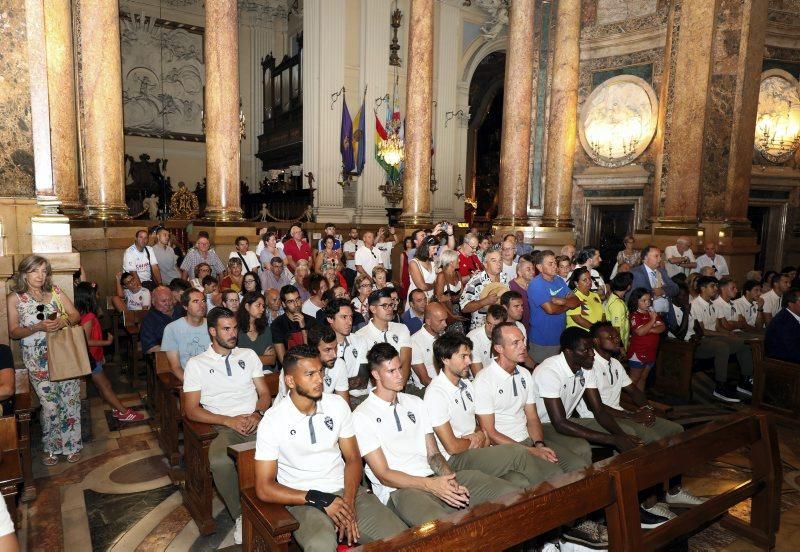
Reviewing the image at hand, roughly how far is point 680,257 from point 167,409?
9084mm

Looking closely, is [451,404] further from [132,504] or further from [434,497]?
[132,504]

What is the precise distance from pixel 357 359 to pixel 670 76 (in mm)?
10555

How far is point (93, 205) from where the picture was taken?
8.91 metres

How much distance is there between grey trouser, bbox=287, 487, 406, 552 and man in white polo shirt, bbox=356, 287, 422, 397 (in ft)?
5.82

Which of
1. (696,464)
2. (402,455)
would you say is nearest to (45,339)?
(402,455)

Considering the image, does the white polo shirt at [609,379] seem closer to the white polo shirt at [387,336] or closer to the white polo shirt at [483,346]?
the white polo shirt at [483,346]

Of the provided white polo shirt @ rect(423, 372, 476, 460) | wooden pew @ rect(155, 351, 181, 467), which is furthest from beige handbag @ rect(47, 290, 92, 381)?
white polo shirt @ rect(423, 372, 476, 460)

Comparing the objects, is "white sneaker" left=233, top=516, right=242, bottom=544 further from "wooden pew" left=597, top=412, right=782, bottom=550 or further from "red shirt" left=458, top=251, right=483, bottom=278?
"red shirt" left=458, top=251, right=483, bottom=278

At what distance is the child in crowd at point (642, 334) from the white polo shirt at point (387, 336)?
114 inches

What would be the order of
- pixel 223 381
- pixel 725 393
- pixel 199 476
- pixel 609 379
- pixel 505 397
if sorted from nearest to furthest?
pixel 199 476, pixel 505 397, pixel 223 381, pixel 609 379, pixel 725 393

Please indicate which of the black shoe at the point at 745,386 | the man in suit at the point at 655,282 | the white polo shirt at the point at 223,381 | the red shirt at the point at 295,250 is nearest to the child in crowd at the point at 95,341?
the white polo shirt at the point at 223,381

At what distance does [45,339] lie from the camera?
15.5 feet

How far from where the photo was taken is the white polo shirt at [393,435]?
3279 mm

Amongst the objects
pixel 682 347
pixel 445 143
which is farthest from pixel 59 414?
pixel 445 143
